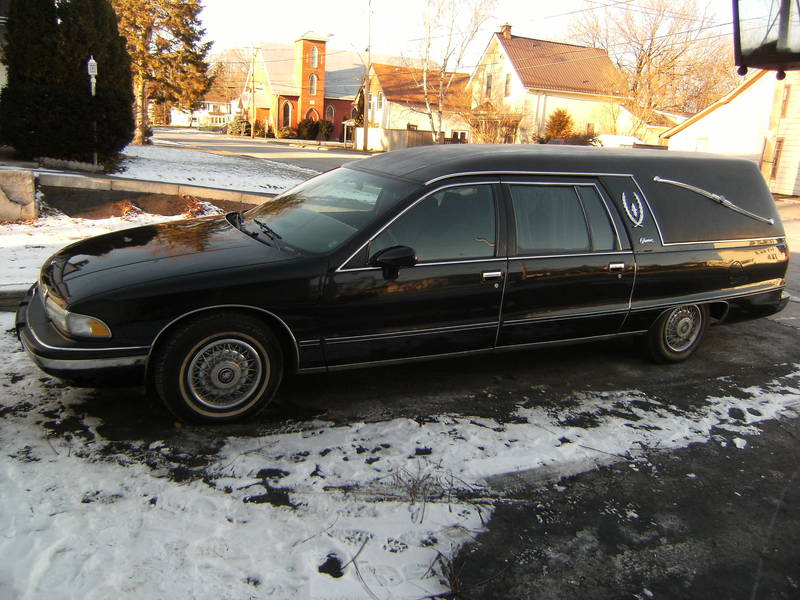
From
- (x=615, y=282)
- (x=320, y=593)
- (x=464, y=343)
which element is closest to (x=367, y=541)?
(x=320, y=593)

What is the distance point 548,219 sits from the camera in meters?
4.58

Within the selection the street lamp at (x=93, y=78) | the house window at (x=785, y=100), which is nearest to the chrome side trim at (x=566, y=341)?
the street lamp at (x=93, y=78)

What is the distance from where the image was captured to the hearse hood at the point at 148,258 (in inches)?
143

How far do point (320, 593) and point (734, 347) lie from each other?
5.00m

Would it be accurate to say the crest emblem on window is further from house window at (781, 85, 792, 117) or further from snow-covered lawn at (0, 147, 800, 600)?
house window at (781, 85, 792, 117)

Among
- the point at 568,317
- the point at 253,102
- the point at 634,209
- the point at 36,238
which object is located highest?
the point at 253,102

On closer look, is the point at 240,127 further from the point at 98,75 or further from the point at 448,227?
the point at 448,227

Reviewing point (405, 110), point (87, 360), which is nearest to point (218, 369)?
point (87, 360)

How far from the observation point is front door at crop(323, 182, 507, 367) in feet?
13.0

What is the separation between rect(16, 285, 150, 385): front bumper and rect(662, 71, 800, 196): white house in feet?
89.3

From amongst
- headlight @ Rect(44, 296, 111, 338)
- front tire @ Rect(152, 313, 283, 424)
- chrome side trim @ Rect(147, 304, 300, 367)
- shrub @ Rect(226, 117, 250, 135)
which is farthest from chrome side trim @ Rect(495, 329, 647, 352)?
shrub @ Rect(226, 117, 250, 135)

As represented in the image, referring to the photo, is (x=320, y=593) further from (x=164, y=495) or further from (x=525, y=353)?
(x=525, y=353)

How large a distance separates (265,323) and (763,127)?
28091 millimetres

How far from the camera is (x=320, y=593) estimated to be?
2.53 metres
